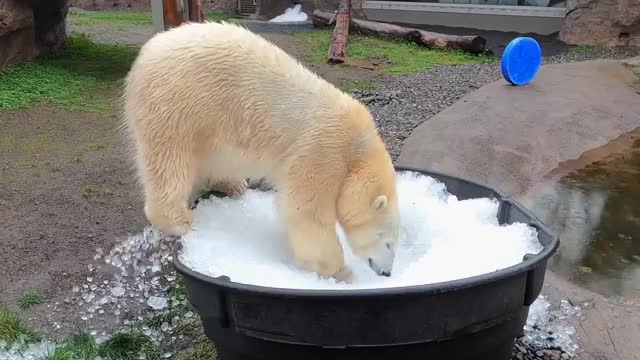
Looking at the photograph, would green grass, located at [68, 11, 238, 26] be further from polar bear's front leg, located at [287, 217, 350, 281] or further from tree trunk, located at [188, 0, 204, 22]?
polar bear's front leg, located at [287, 217, 350, 281]

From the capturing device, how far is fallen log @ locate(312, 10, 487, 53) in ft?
27.8

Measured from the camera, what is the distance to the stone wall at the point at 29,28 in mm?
5697

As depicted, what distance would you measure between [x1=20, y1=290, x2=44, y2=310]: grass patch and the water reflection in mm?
2183

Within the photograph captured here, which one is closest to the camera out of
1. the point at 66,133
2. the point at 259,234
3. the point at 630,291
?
the point at 259,234

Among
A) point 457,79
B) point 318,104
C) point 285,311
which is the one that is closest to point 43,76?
point 457,79

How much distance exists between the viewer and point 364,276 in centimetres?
242

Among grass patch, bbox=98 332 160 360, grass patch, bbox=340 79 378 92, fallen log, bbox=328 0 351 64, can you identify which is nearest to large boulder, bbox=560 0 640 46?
fallen log, bbox=328 0 351 64

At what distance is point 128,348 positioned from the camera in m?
2.35

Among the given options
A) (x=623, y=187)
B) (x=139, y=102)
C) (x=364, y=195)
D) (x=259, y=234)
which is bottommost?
(x=623, y=187)

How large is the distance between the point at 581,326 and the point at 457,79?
4461mm

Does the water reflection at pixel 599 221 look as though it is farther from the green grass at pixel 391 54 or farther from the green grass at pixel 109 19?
the green grass at pixel 109 19

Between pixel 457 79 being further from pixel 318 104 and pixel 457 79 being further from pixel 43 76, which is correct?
pixel 318 104

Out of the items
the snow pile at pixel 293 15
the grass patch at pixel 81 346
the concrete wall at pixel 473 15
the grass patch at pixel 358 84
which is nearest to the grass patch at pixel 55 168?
the grass patch at pixel 81 346

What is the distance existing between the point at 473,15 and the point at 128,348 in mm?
8851
